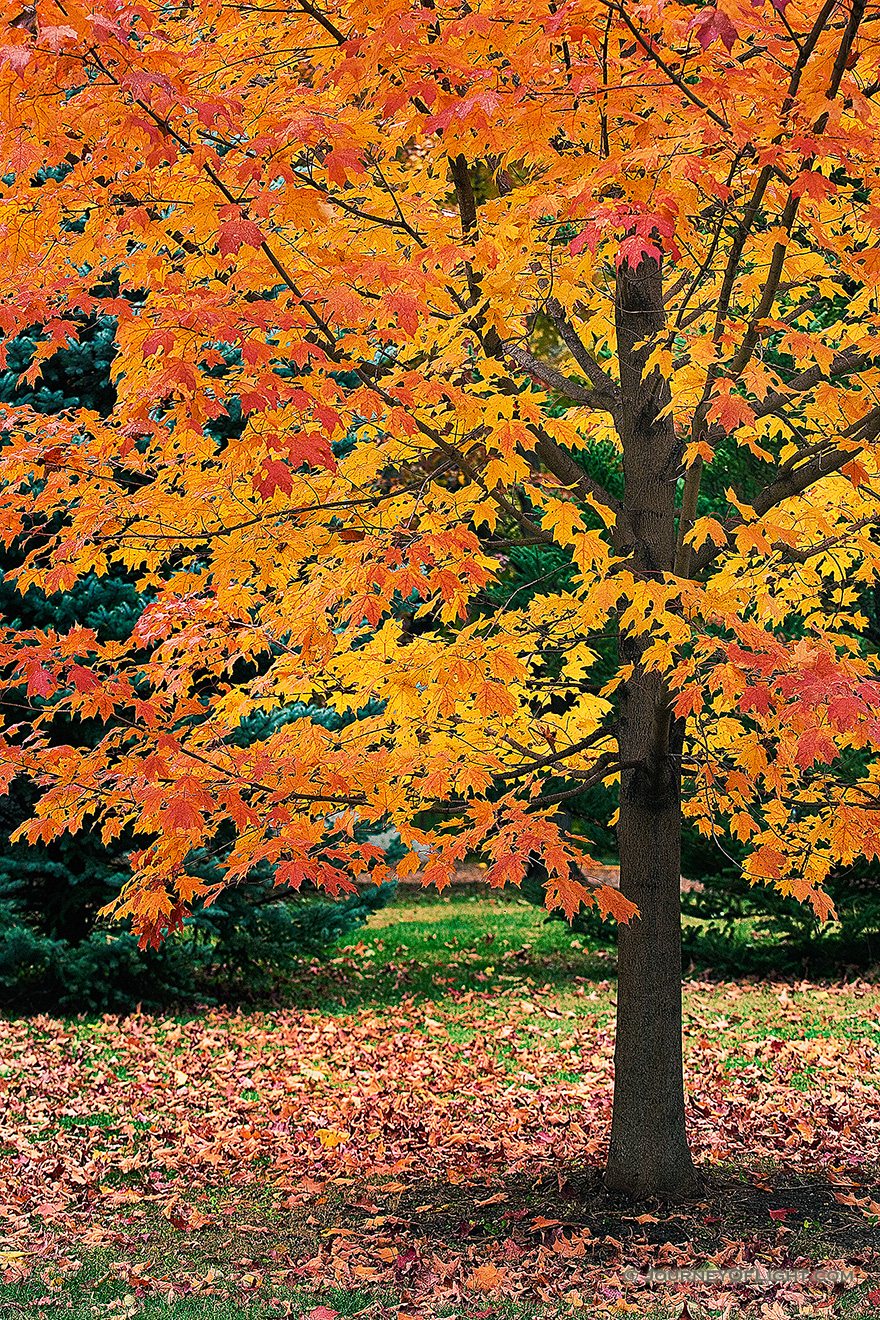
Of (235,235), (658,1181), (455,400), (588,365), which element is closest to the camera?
(235,235)

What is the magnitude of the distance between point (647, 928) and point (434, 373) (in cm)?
275

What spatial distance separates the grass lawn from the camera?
4.74 metres

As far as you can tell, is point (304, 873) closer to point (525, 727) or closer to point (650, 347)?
point (525, 727)

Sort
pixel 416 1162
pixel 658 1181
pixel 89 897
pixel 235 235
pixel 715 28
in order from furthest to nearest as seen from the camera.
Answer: pixel 89 897, pixel 416 1162, pixel 658 1181, pixel 235 235, pixel 715 28

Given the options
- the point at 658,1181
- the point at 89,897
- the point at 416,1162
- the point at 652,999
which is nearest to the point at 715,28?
the point at 652,999

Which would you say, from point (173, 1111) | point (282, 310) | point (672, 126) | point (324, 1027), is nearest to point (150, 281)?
point (282, 310)

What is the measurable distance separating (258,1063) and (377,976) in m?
4.30

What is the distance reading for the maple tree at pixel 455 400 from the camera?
3.72 metres

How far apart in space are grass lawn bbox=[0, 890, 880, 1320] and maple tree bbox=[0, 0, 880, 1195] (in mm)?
693

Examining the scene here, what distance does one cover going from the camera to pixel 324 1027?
10.3 m

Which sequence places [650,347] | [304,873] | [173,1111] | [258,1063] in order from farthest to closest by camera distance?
[258,1063] < [173,1111] < [650,347] < [304,873]

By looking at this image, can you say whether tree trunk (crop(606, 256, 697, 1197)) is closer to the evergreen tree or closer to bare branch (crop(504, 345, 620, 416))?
bare branch (crop(504, 345, 620, 416))

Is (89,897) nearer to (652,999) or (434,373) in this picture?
(652,999)

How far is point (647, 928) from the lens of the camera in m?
5.47
